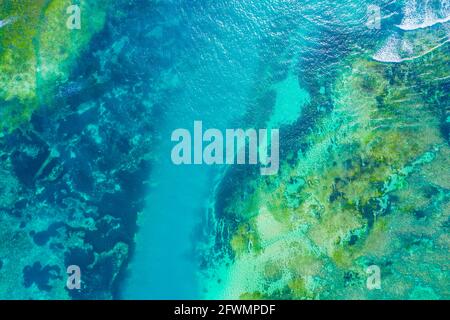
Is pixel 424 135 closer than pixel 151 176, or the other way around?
pixel 424 135

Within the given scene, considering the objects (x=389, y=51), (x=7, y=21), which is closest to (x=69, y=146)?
(x=7, y=21)

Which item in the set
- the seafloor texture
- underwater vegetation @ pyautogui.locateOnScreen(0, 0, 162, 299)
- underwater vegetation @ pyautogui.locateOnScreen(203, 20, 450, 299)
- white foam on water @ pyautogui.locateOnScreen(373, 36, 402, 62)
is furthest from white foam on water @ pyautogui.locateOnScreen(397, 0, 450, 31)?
underwater vegetation @ pyautogui.locateOnScreen(0, 0, 162, 299)

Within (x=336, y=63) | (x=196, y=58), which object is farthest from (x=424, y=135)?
(x=196, y=58)

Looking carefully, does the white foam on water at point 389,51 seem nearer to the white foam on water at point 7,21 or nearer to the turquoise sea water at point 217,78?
Answer: the turquoise sea water at point 217,78

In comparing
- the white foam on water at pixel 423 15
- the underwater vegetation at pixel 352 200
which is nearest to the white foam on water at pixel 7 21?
the underwater vegetation at pixel 352 200
